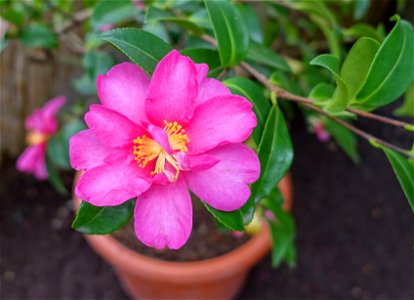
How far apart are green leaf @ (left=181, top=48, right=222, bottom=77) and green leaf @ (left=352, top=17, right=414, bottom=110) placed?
20cm

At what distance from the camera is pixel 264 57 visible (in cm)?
83

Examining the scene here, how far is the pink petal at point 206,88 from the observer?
56cm

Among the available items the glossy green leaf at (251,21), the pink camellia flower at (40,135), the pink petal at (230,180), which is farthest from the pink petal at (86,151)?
the pink camellia flower at (40,135)

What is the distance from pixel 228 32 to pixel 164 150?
23cm

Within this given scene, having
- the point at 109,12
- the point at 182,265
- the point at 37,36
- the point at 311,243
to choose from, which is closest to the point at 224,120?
the point at 109,12

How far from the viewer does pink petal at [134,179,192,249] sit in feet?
1.80

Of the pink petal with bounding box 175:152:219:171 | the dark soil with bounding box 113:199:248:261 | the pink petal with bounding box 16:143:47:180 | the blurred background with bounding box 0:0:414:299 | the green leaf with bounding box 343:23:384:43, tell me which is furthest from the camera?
the blurred background with bounding box 0:0:414:299

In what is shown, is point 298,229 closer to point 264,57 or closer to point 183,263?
point 183,263

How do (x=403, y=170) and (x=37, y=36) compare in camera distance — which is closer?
(x=403, y=170)

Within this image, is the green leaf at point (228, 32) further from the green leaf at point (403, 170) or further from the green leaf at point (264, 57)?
the green leaf at point (403, 170)

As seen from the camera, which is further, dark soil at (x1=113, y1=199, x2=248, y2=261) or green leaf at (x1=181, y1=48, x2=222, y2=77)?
dark soil at (x1=113, y1=199, x2=248, y2=261)

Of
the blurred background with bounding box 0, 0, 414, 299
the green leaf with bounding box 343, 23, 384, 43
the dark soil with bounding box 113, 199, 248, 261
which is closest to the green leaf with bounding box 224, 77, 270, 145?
the green leaf with bounding box 343, 23, 384, 43

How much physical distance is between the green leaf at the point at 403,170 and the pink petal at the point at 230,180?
20 cm

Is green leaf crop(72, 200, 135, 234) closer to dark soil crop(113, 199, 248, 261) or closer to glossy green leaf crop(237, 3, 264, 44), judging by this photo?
glossy green leaf crop(237, 3, 264, 44)
